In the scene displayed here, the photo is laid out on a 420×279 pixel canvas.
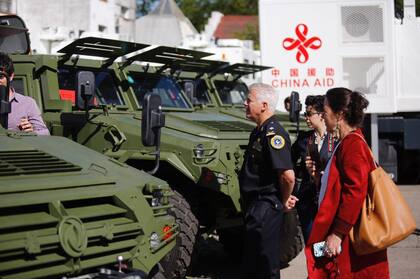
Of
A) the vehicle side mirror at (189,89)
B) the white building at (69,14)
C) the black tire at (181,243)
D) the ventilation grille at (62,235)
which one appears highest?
the white building at (69,14)

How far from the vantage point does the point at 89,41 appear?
7.52 m

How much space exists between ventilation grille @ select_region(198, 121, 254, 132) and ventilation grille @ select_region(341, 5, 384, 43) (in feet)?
15.1

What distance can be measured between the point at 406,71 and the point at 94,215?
432 inches

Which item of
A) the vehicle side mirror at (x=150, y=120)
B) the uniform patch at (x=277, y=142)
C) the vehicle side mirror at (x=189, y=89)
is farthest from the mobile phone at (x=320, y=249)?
the vehicle side mirror at (x=189, y=89)

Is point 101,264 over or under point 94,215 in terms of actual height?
under

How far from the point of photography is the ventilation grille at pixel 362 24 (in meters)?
12.3

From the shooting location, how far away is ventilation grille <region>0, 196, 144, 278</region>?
3.88 metres

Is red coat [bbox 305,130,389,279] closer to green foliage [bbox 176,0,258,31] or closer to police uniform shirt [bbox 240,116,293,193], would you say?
police uniform shirt [bbox 240,116,293,193]

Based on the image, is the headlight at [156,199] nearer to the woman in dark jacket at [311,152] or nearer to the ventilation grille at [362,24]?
the woman in dark jacket at [311,152]

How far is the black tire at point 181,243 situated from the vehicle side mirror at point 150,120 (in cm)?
139

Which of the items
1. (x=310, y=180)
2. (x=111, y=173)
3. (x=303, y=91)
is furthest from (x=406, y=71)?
(x=111, y=173)

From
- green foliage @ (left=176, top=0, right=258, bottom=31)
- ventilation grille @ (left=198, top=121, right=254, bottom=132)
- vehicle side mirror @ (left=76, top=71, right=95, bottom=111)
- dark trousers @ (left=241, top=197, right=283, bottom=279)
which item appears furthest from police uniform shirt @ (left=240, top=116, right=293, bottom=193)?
green foliage @ (left=176, top=0, right=258, bottom=31)

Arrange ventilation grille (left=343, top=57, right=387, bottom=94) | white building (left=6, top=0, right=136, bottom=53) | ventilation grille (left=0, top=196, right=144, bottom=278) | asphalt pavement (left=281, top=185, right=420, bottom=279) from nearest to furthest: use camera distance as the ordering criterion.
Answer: ventilation grille (left=0, top=196, right=144, bottom=278), asphalt pavement (left=281, top=185, right=420, bottom=279), ventilation grille (left=343, top=57, right=387, bottom=94), white building (left=6, top=0, right=136, bottom=53)

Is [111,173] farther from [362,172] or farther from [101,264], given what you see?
[362,172]
